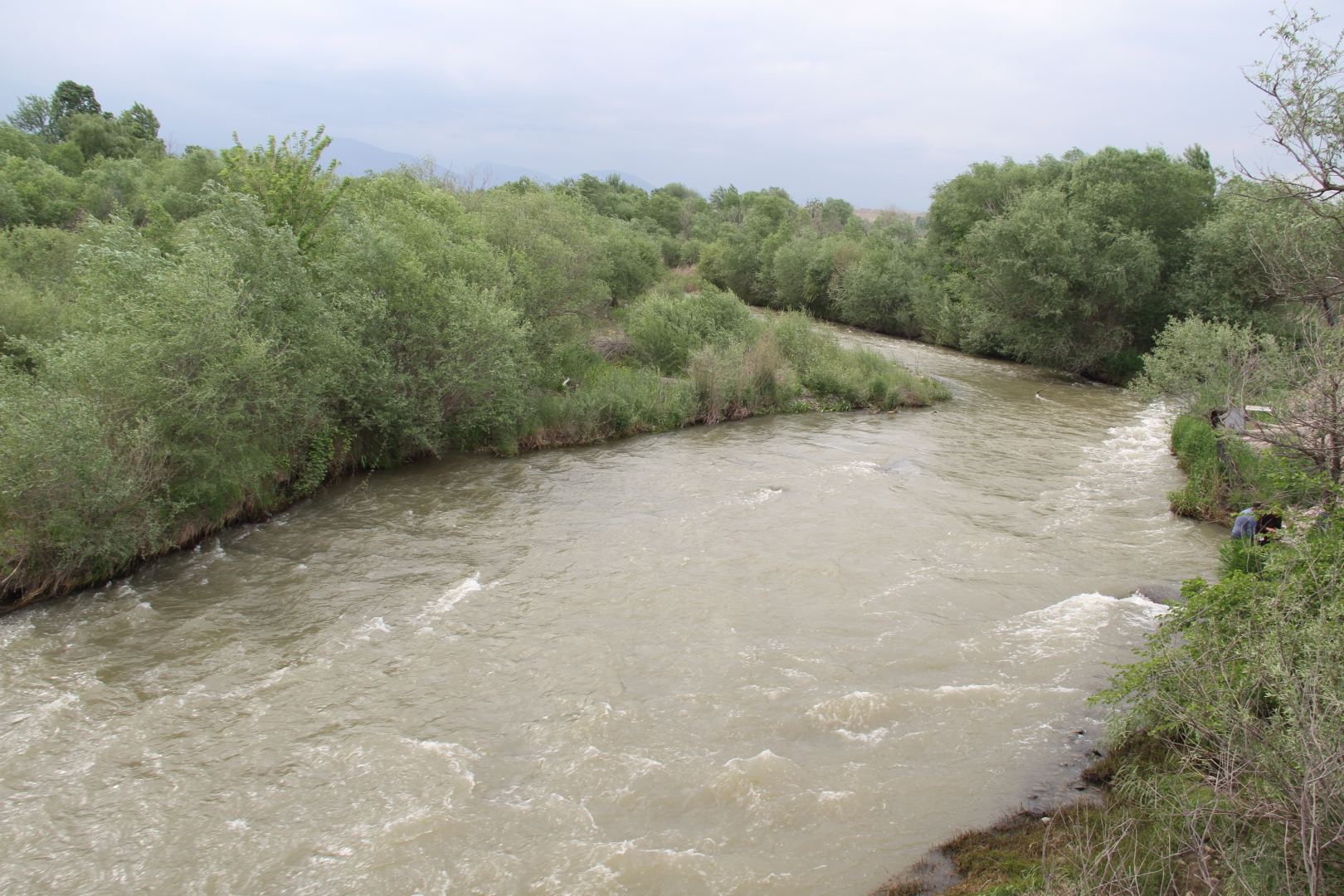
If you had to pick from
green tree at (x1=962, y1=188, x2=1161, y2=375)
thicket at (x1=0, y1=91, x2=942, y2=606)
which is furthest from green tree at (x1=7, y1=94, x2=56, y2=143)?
green tree at (x1=962, y1=188, x2=1161, y2=375)

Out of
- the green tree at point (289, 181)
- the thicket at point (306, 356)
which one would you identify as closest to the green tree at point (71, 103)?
the thicket at point (306, 356)

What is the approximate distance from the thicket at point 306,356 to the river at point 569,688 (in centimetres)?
147

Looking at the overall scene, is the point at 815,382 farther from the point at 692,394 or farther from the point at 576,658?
the point at 576,658

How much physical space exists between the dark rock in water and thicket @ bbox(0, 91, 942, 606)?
1558 cm

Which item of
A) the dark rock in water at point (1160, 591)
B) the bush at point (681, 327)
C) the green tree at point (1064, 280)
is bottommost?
the dark rock in water at point (1160, 591)

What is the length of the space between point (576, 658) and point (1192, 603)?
771 cm

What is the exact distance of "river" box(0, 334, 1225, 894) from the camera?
790 centimetres

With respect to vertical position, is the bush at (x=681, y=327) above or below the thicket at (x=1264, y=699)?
above

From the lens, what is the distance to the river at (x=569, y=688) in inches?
311

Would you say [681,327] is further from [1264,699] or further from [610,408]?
[1264,699]

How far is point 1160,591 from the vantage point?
521 inches

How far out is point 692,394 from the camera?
90.4 ft

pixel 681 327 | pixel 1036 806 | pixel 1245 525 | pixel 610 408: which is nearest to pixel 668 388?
pixel 610 408

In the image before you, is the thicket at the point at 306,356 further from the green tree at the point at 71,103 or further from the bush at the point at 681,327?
the green tree at the point at 71,103
